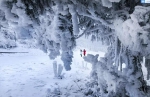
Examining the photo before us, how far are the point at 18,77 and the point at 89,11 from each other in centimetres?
720

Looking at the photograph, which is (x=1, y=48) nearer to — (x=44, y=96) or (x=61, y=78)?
(x=61, y=78)

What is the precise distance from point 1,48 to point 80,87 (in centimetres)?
1506

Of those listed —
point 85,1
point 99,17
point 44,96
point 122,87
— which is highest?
point 85,1

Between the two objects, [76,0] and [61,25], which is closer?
[76,0]

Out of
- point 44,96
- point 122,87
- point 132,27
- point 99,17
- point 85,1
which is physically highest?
point 85,1

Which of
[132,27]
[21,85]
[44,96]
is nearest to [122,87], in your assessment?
[132,27]

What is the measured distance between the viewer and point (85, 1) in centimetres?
350

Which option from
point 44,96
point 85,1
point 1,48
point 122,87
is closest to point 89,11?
point 85,1

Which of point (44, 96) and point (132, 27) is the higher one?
point (132, 27)

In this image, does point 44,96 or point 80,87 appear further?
point 80,87

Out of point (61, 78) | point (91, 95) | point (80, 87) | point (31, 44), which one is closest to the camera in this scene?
point (91, 95)

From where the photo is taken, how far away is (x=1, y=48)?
19.9 m

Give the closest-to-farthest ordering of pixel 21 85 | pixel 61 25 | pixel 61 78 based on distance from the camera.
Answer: pixel 61 25
pixel 21 85
pixel 61 78

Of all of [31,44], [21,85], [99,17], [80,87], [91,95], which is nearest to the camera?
[99,17]
